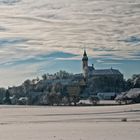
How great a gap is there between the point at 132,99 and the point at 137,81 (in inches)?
2825

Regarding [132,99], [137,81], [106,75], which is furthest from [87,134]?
[106,75]

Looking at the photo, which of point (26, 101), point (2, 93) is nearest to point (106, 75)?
point (2, 93)

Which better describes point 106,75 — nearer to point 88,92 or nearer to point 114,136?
point 88,92

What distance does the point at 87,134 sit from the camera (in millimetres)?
21984

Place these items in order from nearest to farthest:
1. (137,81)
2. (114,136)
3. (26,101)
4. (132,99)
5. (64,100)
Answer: (114,136) → (132,99) → (64,100) → (26,101) → (137,81)

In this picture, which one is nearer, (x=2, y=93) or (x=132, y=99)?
(x=132, y=99)

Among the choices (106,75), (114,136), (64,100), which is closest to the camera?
(114,136)

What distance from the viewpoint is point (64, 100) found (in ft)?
373

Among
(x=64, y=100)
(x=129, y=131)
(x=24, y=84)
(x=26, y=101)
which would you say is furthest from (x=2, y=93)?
(x=129, y=131)

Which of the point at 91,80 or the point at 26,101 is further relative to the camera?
the point at 91,80

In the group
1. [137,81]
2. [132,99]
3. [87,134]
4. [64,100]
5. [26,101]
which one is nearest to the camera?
[87,134]

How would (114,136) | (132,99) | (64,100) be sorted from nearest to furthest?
1. (114,136)
2. (132,99)
3. (64,100)

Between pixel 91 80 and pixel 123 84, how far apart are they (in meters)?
16.0

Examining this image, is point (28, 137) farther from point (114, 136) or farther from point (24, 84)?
point (24, 84)
